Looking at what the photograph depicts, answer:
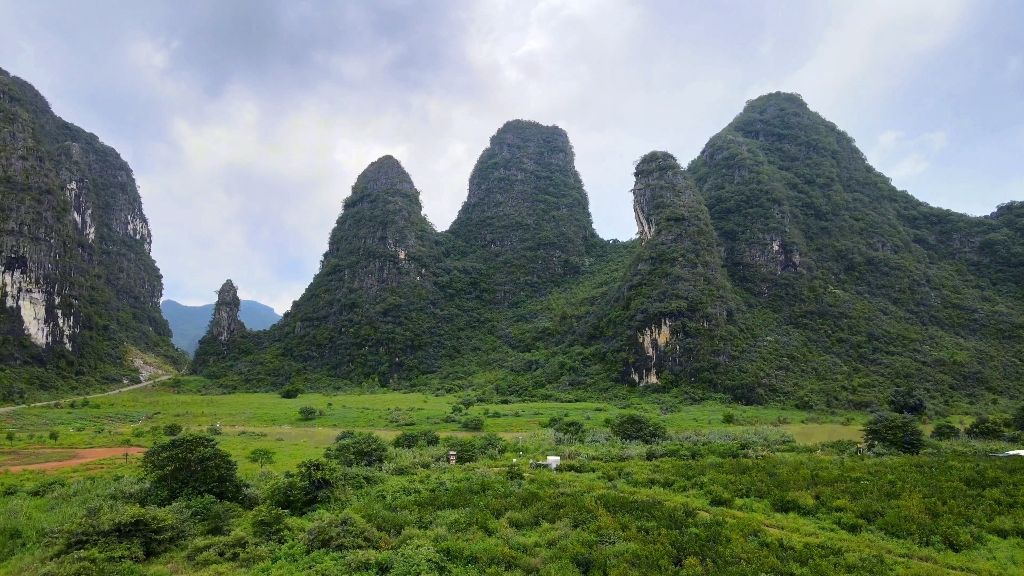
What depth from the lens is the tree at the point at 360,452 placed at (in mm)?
21647

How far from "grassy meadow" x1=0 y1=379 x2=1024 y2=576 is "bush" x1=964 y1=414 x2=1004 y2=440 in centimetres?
568

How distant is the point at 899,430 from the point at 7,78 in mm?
122533

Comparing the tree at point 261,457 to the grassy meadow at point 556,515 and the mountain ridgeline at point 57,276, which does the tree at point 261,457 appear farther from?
the mountain ridgeline at point 57,276

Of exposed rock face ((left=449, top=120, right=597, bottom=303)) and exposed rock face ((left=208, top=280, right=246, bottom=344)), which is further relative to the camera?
exposed rock face ((left=449, top=120, right=597, bottom=303))

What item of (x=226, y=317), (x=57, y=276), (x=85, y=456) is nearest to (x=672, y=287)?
(x=85, y=456)

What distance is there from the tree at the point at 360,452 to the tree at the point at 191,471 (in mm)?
4940

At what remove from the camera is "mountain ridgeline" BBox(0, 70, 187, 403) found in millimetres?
Answer: 60500

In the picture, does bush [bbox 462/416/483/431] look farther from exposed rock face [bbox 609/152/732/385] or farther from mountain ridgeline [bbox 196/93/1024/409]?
exposed rock face [bbox 609/152/732/385]

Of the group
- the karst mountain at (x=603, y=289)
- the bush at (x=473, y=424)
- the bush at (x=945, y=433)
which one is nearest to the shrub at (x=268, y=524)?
the bush at (x=473, y=424)

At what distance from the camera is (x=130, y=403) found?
164 ft

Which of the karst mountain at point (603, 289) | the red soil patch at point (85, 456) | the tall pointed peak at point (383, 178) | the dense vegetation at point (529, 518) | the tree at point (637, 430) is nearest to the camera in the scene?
the dense vegetation at point (529, 518)

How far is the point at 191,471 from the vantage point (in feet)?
54.6

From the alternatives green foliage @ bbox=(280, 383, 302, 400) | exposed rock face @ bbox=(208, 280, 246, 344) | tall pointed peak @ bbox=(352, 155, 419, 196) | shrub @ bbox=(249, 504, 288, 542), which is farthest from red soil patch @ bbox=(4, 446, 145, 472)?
tall pointed peak @ bbox=(352, 155, 419, 196)

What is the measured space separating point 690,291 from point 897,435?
1185 inches
